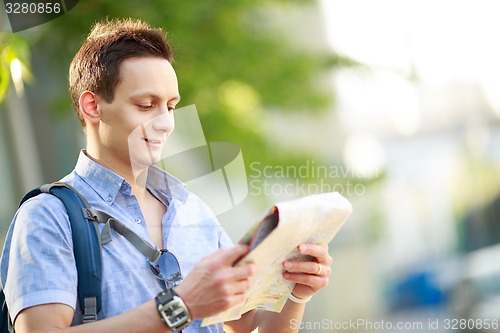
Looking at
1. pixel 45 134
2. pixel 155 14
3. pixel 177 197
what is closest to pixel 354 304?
pixel 45 134

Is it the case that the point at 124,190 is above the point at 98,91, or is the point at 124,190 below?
below

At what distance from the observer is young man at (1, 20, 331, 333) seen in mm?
1540

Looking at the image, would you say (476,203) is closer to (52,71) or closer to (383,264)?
(383,264)

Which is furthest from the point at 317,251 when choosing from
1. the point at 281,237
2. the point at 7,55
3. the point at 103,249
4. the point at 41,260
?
the point at 7,55

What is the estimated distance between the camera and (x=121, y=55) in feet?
5.83

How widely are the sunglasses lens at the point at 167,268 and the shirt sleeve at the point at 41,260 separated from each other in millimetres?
174

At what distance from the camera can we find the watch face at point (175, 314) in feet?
4.99

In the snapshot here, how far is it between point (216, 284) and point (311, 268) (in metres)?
0.30

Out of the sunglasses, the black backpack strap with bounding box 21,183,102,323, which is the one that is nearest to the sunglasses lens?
the sunglasses

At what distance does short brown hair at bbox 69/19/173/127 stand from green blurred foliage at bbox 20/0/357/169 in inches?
137

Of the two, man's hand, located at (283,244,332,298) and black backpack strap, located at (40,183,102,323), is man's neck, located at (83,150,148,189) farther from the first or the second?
man's hand, located at (283,244,332,298)

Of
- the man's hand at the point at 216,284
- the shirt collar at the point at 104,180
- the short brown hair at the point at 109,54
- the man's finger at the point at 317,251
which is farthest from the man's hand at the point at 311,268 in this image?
the short brown hair at the point at 109,54

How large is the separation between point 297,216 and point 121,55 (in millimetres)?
527

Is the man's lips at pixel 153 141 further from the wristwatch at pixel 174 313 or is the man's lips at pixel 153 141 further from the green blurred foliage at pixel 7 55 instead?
the green blurred foliage at pixel 7 55
